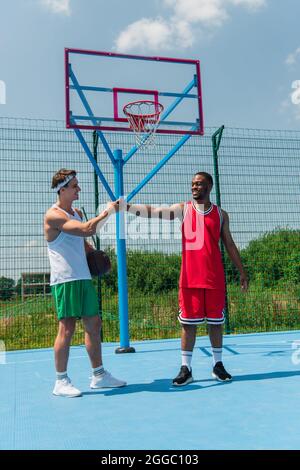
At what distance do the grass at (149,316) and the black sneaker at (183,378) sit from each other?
10.4 ft

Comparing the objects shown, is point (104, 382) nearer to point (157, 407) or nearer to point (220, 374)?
point (157, 407)

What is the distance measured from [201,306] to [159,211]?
0.89m

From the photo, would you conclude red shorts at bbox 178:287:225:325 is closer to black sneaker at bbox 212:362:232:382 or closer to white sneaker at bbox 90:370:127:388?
black sneaker at bbox 212:362:232:382

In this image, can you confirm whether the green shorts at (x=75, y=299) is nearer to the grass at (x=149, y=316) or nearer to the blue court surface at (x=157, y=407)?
the blue court surface at (x=157, y=407)

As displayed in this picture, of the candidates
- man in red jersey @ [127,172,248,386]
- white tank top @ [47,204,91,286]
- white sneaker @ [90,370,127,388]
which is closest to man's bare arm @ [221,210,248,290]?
man in red jersey @ [127,172,248,386]

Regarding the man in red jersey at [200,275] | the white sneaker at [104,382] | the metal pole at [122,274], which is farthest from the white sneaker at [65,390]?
the metal pole at [122,274]

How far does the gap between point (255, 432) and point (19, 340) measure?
475cm

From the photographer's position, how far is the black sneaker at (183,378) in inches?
141

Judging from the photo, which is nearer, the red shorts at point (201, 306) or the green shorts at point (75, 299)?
the green shorts at point (75, 299)

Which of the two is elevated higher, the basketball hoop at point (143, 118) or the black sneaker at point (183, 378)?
the basketball hoop at point (143, 118)

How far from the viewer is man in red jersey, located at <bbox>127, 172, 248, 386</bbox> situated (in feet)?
12.4

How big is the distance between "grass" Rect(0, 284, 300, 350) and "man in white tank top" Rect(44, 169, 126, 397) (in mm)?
2930

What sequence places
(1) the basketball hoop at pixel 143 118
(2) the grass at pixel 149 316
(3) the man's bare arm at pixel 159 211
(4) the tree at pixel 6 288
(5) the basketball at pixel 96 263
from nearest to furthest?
(5) the basketball at pixel 96 263 < (3) the man's bare arm at pixel 159 211 < (1) the basketball hoop at pixel 143 118 < (4) the tree at pixel 6 288 < (2) the grass at pixel 149 316

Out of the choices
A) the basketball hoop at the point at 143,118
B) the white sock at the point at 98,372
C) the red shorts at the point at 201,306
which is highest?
the basketball hoop at the point at 143,118
